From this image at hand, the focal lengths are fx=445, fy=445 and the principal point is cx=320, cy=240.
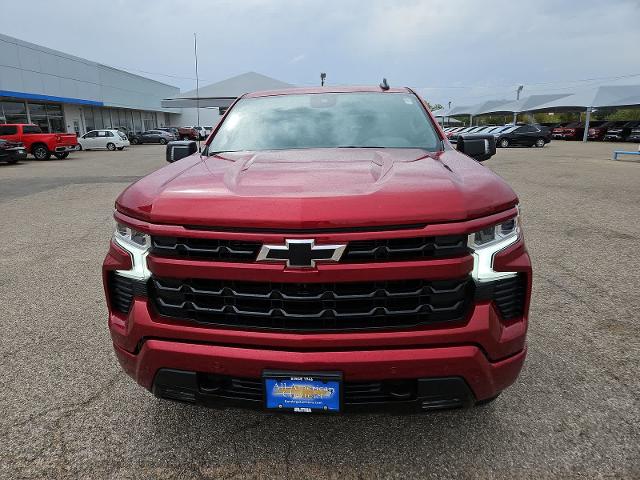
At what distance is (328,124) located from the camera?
3012 mm

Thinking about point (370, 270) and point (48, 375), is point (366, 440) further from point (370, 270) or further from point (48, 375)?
point (48, 375)

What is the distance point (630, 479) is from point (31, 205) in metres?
10.8

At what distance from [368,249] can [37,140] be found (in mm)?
25335

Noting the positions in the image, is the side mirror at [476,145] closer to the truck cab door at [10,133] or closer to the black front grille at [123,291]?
the black front grille at [123,291]

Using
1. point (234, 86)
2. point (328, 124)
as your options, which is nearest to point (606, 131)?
point (234, 86)

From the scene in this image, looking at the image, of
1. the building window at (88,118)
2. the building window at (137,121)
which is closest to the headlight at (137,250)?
the building window at (88,118)

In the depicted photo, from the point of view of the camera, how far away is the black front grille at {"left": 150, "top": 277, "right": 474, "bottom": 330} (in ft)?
5.68

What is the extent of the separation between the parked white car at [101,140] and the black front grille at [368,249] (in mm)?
33508

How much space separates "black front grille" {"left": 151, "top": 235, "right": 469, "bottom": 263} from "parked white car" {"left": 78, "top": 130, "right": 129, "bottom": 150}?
33508mm

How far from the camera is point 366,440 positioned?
2262 mm

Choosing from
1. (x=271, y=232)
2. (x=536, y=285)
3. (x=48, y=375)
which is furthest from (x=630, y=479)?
(x=48, y=375)

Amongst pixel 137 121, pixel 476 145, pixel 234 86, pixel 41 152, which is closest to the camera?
pixel 476 145

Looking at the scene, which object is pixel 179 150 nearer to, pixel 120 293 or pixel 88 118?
pixel 120 293

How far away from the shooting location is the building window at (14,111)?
98.9ft
